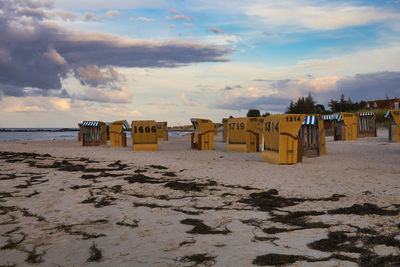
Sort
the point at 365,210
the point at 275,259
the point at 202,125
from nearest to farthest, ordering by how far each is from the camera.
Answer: the point at 275,259 → the point at 365,210 → the point at 202,125

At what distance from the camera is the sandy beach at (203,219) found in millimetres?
4586

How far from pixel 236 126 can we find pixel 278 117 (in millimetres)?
6240

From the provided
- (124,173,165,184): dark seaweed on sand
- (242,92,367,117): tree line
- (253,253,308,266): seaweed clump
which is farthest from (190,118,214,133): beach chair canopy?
(242,92,367,117): tree line

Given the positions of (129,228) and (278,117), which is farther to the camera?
(278,117)

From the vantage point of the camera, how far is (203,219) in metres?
6.43

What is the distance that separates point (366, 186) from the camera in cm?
920

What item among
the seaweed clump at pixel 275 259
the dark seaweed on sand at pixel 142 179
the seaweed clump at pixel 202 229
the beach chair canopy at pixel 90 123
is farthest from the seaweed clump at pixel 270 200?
the beach chair canopy at pixel 90 123

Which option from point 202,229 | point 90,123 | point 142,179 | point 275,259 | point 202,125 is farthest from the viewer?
point 90,123

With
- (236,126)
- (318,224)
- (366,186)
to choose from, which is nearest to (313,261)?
(318,224)

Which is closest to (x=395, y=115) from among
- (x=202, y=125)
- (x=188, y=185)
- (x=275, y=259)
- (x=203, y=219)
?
(x=202, y=125)

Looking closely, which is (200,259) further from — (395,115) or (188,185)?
(395,115)

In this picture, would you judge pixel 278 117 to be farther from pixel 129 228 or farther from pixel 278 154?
pixel 129 228

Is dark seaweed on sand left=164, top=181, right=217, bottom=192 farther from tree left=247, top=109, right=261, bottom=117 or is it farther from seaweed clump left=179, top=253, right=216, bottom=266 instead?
tree left=247, top=109, right=261, bottom=117

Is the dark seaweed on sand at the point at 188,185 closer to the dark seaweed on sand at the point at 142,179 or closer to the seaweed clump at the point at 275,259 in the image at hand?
the dark seaweed on sand at the point at 142,179
